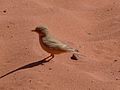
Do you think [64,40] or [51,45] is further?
[64,40]

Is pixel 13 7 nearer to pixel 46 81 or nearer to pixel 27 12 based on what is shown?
pixel 27 12

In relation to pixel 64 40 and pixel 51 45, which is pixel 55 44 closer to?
pixel 51 45

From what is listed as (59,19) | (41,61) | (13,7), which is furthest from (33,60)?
(13,7)

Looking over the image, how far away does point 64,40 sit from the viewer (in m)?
8.55

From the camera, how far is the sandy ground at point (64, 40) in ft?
22.7

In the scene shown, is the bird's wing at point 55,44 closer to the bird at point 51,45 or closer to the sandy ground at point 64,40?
the bird at point 51,45

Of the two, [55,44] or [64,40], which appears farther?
[64,40]

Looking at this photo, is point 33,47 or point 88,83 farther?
point 33,47

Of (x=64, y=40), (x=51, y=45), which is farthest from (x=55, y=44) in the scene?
(x=64, y=40)

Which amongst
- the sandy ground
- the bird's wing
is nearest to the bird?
the bird's wing

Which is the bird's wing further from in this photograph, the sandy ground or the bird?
the sandy ground

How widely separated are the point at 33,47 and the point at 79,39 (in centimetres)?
133

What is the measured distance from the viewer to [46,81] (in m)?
6.84

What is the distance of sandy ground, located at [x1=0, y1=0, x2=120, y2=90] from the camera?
6.91 metres
